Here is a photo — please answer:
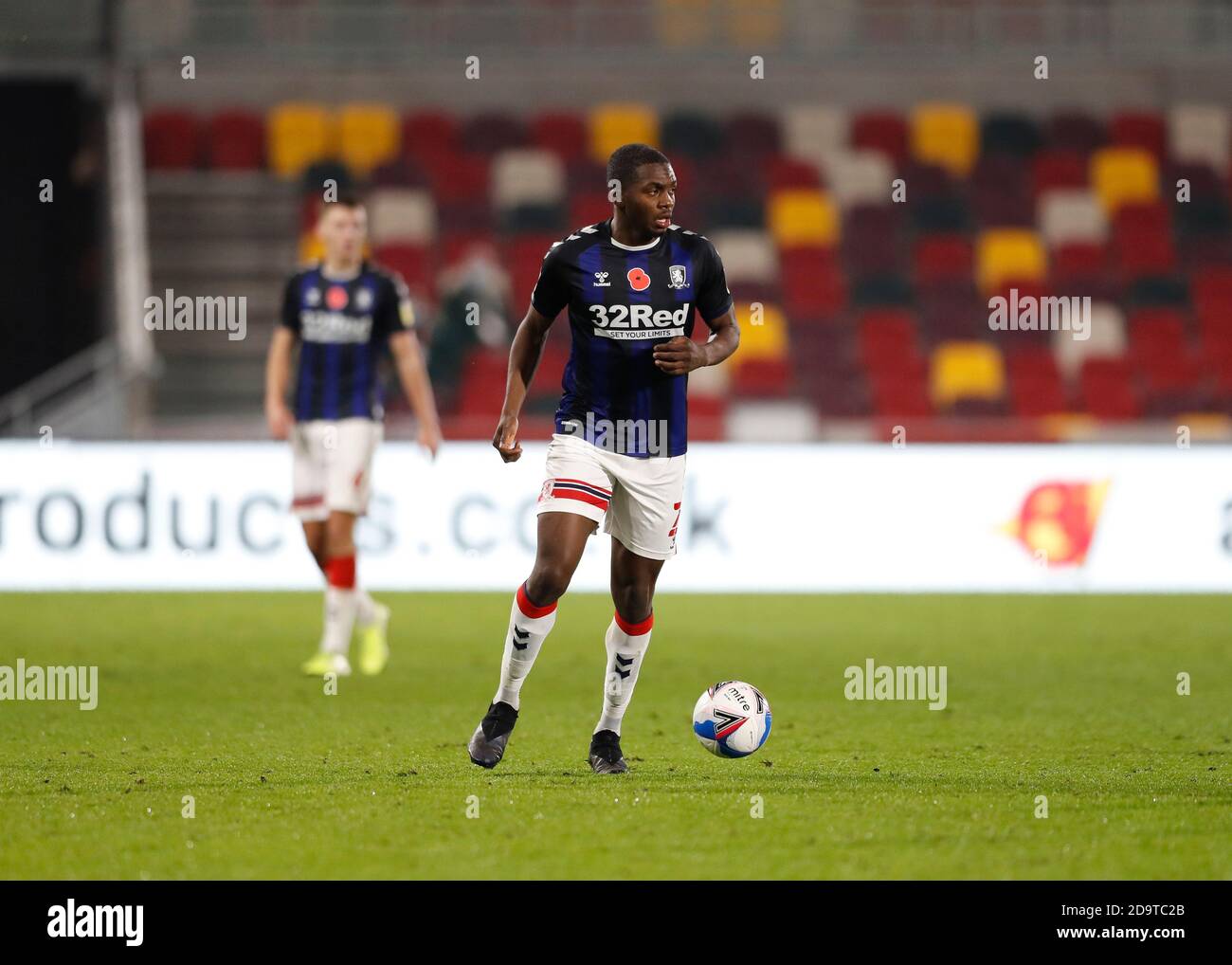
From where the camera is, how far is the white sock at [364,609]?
966 centimetres

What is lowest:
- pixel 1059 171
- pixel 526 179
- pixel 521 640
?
pixel 521 640

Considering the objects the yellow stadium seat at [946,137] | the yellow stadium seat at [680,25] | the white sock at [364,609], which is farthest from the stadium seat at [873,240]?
the white sock at [364,609]

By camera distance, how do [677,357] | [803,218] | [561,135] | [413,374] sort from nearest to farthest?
[677,357] < [413,374] < [803,218] < [561,135]

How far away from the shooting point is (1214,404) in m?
19.0

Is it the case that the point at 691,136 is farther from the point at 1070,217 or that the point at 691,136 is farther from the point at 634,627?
the point at 634,627

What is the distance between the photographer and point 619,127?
21484 millimetres

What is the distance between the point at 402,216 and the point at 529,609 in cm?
1452

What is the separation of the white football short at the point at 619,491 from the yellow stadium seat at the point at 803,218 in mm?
14761

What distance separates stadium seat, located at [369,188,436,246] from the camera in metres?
20.2

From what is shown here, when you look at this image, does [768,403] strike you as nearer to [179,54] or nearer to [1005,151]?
[1005,151]

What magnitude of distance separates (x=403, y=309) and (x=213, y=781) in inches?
152

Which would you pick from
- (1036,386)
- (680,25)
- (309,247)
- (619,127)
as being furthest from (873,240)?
(309,247)

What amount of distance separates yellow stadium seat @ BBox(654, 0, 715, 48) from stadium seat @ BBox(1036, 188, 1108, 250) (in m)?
4.68

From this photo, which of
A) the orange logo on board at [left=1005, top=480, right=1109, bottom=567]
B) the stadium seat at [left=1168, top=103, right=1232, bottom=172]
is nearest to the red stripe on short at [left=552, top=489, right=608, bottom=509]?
the orange logo on board at [left=1005, top=480, right=1109, bottom=567]
